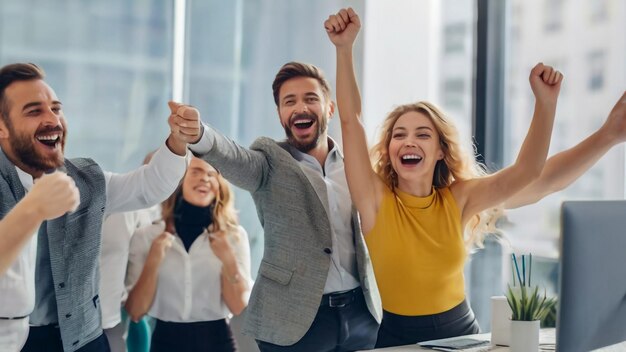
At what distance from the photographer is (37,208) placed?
1550 millimetres

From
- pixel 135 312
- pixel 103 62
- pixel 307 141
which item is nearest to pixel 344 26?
pixel 307 141

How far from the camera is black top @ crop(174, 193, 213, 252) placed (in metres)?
2.97

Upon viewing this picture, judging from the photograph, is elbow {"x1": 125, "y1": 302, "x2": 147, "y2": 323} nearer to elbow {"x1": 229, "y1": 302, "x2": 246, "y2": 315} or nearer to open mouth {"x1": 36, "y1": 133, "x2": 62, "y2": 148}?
elbow {"x1": 229, "y1": 302, "x2": 246, "y2": 315}

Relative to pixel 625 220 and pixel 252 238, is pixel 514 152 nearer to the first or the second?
pixel 252 238

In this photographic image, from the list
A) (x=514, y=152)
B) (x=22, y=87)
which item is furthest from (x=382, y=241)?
(x=514, y=152)

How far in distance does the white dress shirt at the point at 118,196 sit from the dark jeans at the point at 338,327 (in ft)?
1.82

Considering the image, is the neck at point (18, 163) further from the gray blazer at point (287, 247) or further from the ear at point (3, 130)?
the gray blazer at point (287, 247)

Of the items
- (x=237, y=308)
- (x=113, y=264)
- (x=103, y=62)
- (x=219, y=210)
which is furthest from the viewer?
(x=103, y=62)

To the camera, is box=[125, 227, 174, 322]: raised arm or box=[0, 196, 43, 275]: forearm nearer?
box=[0, 196, 43, 275]: forearm

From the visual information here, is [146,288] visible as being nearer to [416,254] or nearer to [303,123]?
[303,123]

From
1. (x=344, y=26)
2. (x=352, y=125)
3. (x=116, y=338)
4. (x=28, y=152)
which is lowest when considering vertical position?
(x=116, y=338)

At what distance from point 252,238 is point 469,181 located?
1679 mm

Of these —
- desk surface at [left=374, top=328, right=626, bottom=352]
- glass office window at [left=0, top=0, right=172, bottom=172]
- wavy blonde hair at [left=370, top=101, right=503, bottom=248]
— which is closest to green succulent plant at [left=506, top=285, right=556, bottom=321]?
desk surface at [left=374, top=328, right=626, bottom=352]

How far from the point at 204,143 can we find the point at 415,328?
783 mm
